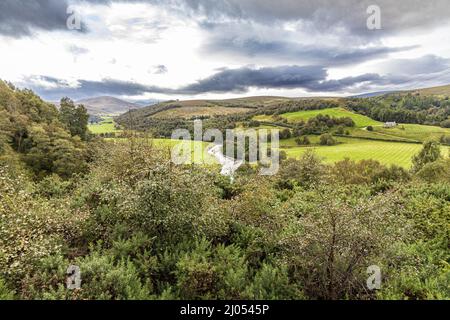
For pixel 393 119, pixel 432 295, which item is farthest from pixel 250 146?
pixel 393 119

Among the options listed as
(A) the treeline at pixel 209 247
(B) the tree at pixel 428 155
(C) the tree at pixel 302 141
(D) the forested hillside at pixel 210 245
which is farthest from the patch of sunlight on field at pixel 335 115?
(A) the treeline at pixel 209 247

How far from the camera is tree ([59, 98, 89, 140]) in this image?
6514cm

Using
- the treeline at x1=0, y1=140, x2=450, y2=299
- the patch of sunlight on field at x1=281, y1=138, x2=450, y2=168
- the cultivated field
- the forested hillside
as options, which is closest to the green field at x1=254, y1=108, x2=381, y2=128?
the patch of sunlight on field at x1=281, y1=138, x2=450, y2=168

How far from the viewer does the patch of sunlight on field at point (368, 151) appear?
6113 centimetres

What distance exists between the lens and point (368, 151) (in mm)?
67875

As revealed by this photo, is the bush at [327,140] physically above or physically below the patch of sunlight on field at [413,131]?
below

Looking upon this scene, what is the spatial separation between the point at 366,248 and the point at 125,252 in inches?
291

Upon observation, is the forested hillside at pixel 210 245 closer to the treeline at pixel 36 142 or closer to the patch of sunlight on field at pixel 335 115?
the treeline at pixel 36 142

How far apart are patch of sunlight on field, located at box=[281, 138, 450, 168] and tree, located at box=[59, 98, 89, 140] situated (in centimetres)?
4740

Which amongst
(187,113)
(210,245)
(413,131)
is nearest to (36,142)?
(210,245)

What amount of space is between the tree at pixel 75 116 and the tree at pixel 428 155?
69.0m

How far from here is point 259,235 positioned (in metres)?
11.0

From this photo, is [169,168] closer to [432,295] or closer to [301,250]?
A: [301,250]
